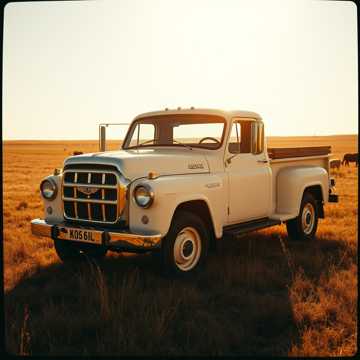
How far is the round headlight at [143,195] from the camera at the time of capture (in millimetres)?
4910

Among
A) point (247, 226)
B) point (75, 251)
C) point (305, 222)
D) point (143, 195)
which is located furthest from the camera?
point (305, 222)

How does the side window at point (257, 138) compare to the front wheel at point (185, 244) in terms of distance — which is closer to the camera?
the front wheel at point (185, 244)

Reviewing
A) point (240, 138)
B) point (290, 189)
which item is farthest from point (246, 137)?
point (290, 189)

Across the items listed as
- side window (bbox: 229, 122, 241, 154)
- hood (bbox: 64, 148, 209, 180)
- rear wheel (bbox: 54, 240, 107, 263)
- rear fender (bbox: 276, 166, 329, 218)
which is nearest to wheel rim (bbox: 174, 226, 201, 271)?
hood (bbox: 64, 148, 209, 180)

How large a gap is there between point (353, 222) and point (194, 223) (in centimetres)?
513

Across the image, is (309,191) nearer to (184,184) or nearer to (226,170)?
(226,170)

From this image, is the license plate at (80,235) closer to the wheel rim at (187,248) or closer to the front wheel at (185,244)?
the front wheel at (185,244)

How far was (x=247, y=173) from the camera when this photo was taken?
21.4 feet

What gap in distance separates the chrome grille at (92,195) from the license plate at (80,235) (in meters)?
0.24

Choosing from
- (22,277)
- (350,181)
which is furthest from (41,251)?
(350,181)

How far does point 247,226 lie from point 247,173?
778 millimetres

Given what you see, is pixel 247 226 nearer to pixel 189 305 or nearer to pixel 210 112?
pixel 210 112

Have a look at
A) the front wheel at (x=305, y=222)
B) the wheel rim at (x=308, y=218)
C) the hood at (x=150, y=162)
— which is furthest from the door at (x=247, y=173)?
the wheel rim at (x=308, y=218)

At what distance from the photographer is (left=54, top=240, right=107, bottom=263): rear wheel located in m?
6.13
